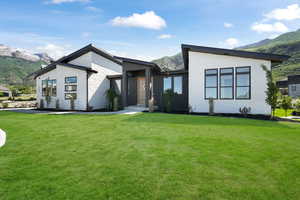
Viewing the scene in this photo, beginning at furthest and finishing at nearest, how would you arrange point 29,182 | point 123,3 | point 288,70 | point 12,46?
1. point 12,46
2. point 288,70
3. point 123,3
4. point 29,182

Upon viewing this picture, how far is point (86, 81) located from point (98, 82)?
1.11m

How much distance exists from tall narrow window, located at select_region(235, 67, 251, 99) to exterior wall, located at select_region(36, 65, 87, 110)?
10.5 m

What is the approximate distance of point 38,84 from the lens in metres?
14.9

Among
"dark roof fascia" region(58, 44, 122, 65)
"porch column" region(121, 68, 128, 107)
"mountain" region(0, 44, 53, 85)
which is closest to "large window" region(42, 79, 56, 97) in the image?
"dark roof fascia" region(58, 44, 122, 65)

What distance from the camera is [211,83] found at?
9820mm

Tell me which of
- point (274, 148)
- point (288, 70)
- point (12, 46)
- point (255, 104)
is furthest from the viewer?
point (12, 46)

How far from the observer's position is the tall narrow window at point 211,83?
9.73 m

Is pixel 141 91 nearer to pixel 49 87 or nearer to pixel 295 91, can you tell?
pixel 49 87

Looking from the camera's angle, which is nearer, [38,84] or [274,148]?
[274,148]

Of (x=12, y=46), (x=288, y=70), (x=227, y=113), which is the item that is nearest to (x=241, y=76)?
(x=227, y=113)

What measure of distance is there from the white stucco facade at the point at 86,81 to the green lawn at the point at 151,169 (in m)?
8.32

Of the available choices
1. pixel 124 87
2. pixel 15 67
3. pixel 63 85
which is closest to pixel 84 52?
pixel 63 85

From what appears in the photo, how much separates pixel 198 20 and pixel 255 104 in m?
10.8

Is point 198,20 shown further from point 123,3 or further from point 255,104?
point 255,104
